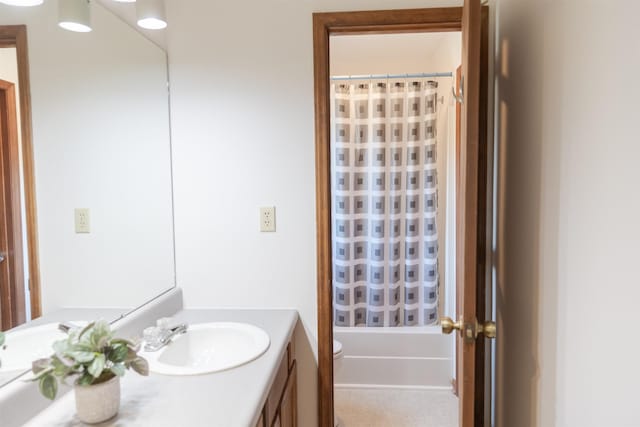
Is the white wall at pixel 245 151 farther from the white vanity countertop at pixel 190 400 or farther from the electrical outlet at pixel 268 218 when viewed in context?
the white vanity countertop at pixel 190 400

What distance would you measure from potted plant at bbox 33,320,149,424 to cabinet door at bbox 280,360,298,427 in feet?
2.33

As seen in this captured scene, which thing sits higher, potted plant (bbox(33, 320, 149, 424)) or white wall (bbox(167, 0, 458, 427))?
white wall (bbox(167, 0, 458, 427))

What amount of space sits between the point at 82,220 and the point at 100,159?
23 cm

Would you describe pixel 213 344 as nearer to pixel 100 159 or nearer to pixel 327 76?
pixel 100 159

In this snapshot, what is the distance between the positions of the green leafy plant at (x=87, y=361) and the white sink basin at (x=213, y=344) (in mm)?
461

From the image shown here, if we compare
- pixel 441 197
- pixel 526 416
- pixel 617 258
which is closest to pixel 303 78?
pixel 617 258

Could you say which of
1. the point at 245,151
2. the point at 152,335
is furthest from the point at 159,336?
the point at 245,151

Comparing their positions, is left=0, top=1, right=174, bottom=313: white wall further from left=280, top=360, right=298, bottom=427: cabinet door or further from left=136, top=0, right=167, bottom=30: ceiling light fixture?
left=280, top=360, right=298, bottom=427: cabinet door

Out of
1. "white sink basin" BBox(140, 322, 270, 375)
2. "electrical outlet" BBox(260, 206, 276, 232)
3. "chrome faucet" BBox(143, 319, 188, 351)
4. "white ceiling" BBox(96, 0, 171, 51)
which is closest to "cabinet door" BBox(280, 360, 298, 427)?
"white sink basin" BBox(140, 322, 270, 375)

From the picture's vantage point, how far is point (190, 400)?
1.06 m

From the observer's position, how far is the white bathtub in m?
2.84

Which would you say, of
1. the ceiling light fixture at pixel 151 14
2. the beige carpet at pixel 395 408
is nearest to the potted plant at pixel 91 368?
the ceiling light fixture at pixel 151 14

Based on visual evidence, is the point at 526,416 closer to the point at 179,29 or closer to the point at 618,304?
the point at 618,304

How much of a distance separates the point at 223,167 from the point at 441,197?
6.30 feet
